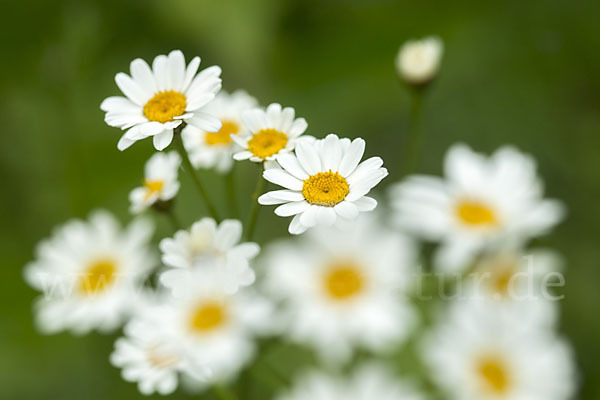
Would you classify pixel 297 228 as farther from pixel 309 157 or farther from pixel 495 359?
pixel 495 359

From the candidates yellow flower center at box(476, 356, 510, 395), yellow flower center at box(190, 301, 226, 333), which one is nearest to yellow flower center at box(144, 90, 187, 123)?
yellow flower center at box(190, 301, 226, 333)

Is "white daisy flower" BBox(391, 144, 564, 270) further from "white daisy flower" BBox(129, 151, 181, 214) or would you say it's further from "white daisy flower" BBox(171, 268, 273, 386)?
"white daisy flower" BBox(129, 151, 181, 214)

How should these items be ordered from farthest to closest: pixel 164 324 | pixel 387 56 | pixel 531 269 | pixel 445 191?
1. pixel 387 56
2. pixel 531 269
3. pixel 445 191
4. pixel 164 324

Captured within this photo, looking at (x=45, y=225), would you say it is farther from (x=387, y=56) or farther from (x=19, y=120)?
(x=387, y=56)

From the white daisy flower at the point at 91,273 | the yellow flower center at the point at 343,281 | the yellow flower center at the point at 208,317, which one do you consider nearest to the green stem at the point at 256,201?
the yellow flower center at the point at 208,317

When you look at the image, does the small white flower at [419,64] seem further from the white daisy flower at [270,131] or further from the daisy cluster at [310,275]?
the white daisy flower at [270,131]

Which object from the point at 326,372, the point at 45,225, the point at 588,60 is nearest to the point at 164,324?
the point at 326,372

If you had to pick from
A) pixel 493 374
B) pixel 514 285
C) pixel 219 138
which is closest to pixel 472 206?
pixel 514 285
